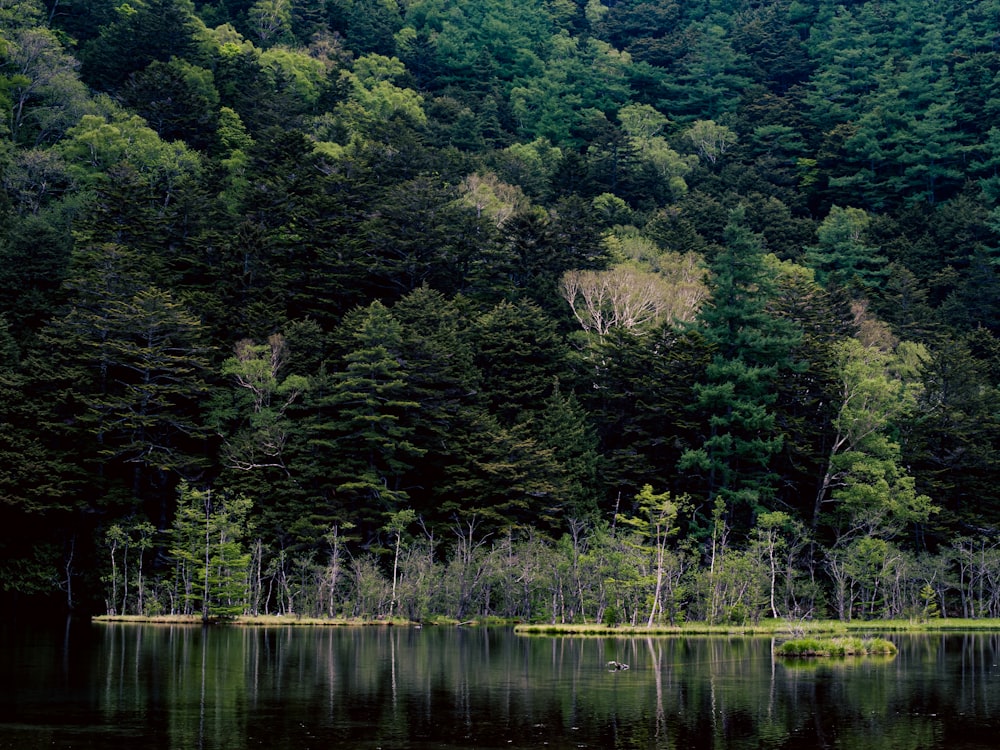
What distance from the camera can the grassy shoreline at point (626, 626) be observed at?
47.5 m

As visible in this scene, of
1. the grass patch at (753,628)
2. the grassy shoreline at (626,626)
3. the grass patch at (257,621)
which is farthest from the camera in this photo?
the grass patch at (257,621)

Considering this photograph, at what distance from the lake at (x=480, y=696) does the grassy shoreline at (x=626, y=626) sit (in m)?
5.67

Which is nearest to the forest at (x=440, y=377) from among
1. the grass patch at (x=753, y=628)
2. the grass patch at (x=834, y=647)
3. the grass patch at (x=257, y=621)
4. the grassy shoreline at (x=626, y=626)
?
the grass patch at (x=257, y=621)

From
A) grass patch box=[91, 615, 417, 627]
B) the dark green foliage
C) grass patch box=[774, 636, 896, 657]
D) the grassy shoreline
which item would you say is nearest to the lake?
grass patch box=[774, 636, 896, 657]

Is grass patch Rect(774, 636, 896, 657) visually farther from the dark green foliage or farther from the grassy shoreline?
the dark green foliage

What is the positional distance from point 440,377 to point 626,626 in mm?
18814

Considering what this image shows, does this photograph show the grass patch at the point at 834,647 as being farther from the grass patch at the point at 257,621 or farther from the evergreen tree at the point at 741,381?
the grass patch at the point at 257,621

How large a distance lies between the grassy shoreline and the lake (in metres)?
5.67

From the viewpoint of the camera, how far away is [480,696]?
87.4 feet

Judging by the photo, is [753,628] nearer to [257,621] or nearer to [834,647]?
[834,647]

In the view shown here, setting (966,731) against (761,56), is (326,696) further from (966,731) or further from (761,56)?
(761,56)

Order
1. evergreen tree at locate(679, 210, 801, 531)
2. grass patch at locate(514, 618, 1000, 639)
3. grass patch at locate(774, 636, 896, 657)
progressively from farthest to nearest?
evergreen tree at locate(679, 210, 801, 531)
grass patch at locate(514, 618, 1000, 639)
grass patch at locate(774, 636, 896, 657)

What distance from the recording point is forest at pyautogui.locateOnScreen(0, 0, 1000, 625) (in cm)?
5516

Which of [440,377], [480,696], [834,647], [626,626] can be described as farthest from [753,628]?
[480,696]
